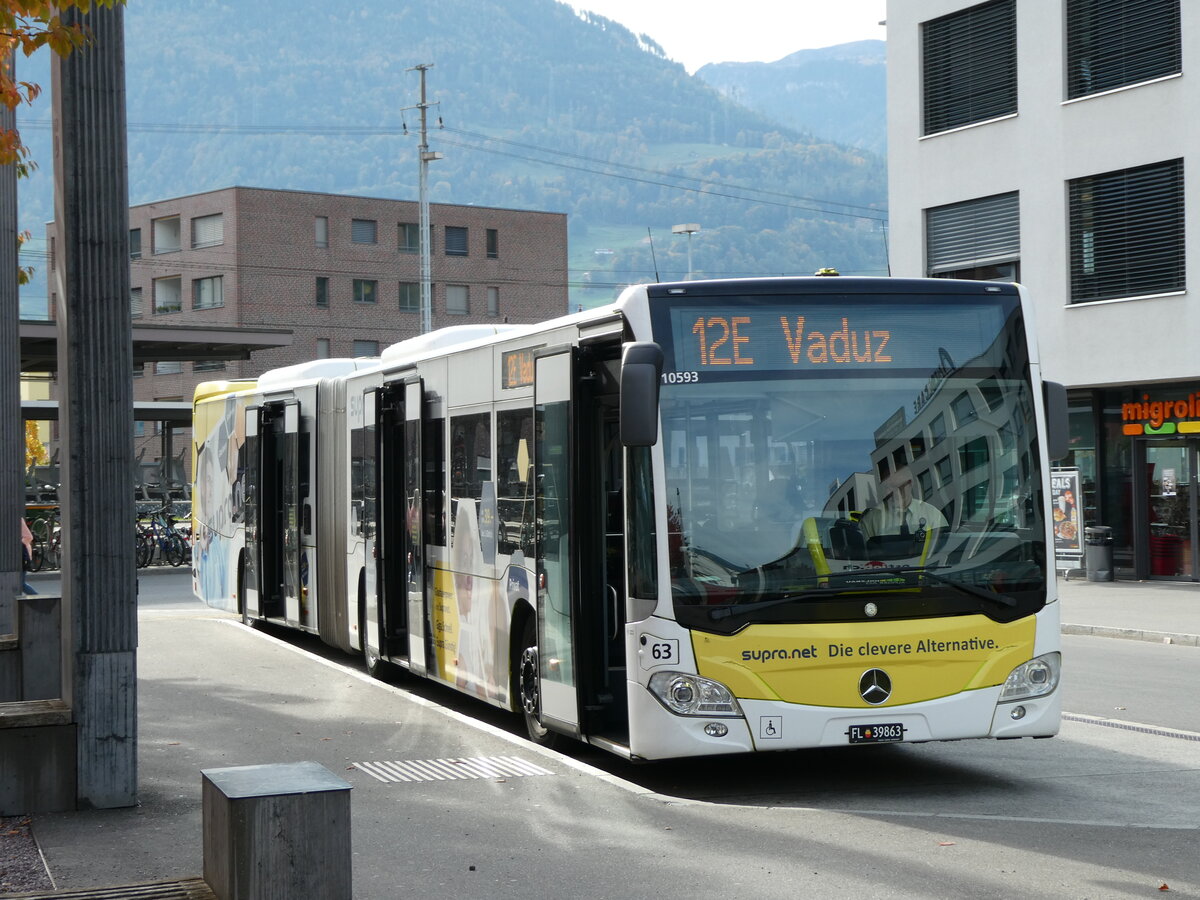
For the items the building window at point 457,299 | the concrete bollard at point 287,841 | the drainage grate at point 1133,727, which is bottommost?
the drainage grate at point 1133,727

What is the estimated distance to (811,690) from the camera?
930 cm

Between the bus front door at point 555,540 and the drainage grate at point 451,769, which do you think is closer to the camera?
the drainage grate at point 451,769

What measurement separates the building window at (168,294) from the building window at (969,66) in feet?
207

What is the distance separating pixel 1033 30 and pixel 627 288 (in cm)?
2230

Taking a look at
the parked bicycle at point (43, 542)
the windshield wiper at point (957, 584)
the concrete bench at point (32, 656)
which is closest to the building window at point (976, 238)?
the parked bicycle at point (43, 542)

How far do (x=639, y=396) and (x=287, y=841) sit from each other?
3836 mm

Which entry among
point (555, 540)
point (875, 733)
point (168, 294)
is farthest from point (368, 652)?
point (168, 294)

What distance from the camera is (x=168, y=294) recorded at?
3546 inches

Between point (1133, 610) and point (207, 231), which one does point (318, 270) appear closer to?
point (207, 231)

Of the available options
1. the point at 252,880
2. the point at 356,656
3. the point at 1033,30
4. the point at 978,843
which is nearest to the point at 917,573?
the point at 978,843

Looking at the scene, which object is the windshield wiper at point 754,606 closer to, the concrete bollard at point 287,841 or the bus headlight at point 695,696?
the bus headlight at point 695,696

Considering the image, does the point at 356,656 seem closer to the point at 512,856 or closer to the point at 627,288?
the point at 627,288

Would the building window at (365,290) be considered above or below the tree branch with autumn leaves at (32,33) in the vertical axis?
above

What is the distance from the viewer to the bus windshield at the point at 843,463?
30.7 feet
